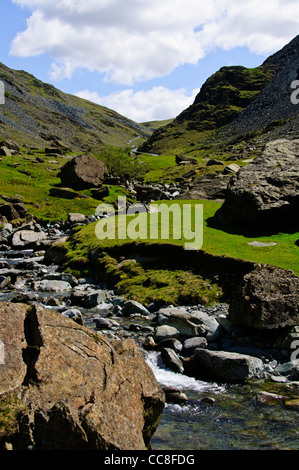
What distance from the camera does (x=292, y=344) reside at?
15.2 m

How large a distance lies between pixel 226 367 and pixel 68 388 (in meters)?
8.16

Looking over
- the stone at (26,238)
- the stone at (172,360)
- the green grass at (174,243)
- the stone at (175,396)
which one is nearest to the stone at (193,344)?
the stone at (172,360)

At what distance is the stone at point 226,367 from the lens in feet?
44.8

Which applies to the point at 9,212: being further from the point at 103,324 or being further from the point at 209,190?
the point at 103,324

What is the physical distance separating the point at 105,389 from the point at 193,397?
566 cm

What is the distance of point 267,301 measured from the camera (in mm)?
16062

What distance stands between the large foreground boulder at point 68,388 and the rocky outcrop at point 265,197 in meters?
24.0

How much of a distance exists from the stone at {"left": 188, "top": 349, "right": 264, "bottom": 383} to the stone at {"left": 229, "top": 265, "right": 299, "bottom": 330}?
227 centimetres

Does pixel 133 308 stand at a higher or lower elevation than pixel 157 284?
lower

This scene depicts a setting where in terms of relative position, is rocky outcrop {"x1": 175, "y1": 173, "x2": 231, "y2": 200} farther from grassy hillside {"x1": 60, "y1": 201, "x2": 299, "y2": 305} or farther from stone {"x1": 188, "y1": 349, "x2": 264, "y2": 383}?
stone {"x1": 188, "y1": 349, "x2": 264, "y2": 383}

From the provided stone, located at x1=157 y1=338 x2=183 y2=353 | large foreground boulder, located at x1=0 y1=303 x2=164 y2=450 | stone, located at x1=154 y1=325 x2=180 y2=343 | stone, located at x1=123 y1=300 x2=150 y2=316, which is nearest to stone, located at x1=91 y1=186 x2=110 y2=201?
stone, located at x1=123 y1=300 x2=150 y2=316

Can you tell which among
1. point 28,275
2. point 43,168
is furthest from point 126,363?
point 43,168

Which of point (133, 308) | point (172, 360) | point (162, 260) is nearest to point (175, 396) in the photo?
point (172, 360)

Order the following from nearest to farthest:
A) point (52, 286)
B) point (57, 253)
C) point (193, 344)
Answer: point (193, 344)
point (52, 286)
point (57, 253)
